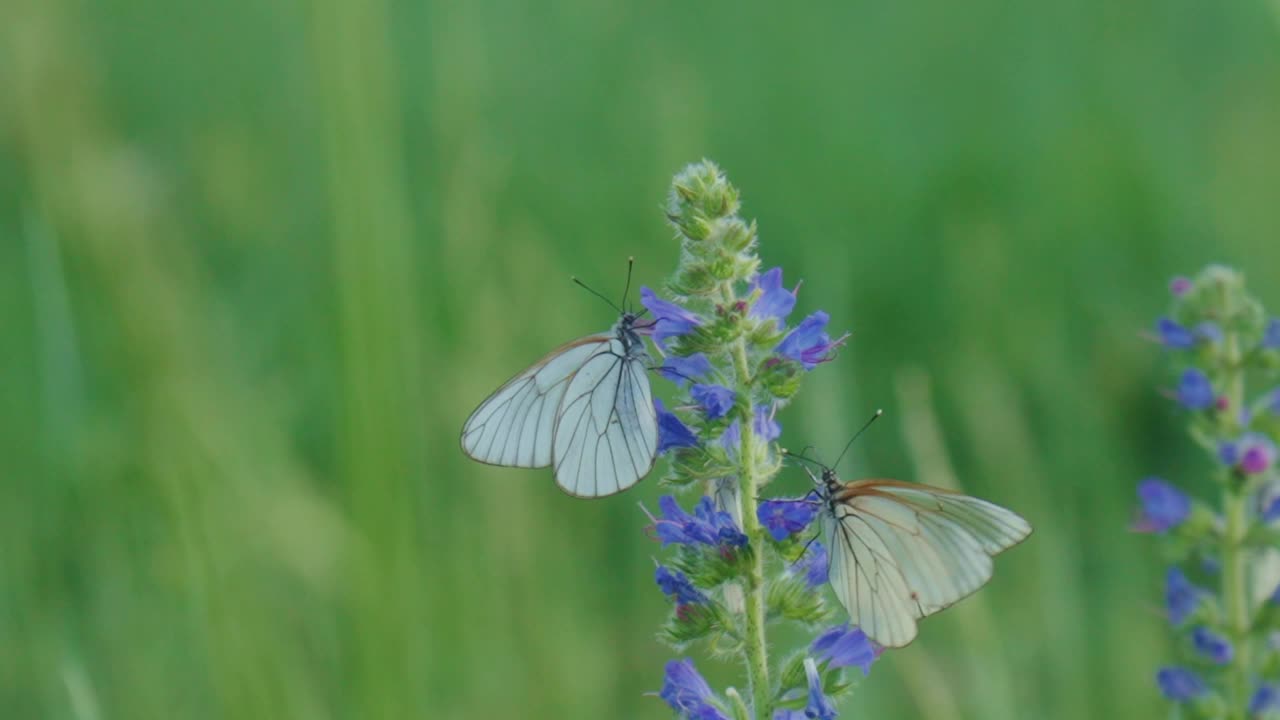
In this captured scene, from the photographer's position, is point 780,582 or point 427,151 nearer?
point 780,582

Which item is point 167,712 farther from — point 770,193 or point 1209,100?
point 1209,100

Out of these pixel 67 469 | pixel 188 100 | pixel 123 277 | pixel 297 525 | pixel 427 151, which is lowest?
pixel 297 525

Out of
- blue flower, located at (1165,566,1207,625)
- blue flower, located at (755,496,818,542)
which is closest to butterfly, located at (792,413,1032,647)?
blue flower, located at (755,496,818,542)

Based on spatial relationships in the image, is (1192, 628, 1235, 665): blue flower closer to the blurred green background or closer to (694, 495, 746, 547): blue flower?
the blurred green background

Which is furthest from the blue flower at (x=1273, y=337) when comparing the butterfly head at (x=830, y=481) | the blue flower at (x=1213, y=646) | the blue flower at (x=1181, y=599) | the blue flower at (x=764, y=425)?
the blue flower at (x=764, y=425)

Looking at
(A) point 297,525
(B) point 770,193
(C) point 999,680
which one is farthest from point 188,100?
(C) point 999,680

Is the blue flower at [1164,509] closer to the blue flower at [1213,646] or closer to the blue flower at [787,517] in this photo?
the blue flower at [1213,646]

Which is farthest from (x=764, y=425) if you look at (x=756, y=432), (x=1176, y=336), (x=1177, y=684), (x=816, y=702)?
(x=1176, y=336)
